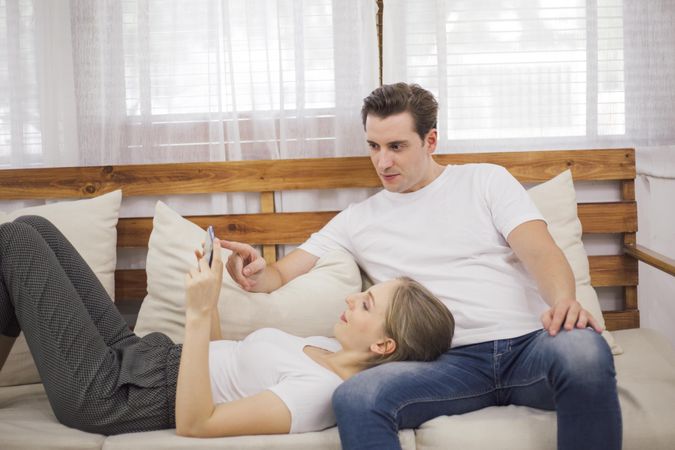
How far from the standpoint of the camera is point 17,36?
2.29m

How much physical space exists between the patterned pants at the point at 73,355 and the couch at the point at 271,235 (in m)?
0.06

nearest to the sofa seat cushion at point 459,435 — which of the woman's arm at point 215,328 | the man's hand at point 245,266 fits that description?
the woman's arm at point 215,328

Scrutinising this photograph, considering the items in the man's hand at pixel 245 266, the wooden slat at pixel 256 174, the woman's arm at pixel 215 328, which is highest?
the wooden slat at pixel 256 174

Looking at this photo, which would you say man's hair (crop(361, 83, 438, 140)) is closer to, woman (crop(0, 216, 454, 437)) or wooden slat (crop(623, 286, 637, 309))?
woman (crop(0, 216, 454, 437))

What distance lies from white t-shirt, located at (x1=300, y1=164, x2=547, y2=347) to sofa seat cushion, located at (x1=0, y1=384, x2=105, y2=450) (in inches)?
31.8

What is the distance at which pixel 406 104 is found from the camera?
184cm

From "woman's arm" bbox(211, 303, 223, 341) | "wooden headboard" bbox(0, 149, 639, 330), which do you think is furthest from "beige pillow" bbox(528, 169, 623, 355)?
"woman's arm" bbox(211, 303, 223, 341)

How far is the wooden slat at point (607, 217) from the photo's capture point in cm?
221

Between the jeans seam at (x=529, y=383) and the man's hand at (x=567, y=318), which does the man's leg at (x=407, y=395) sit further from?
the man's hand at (x=567, y=318)

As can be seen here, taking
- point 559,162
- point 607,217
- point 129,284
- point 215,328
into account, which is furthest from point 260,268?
point 607,217

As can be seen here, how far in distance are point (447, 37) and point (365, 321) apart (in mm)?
1137

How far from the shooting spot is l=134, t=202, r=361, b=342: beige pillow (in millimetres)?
1907

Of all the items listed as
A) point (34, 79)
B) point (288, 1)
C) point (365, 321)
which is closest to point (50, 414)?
point (365, 321)

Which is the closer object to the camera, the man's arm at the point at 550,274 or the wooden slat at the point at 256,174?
the man's arm at the point at 550,274
